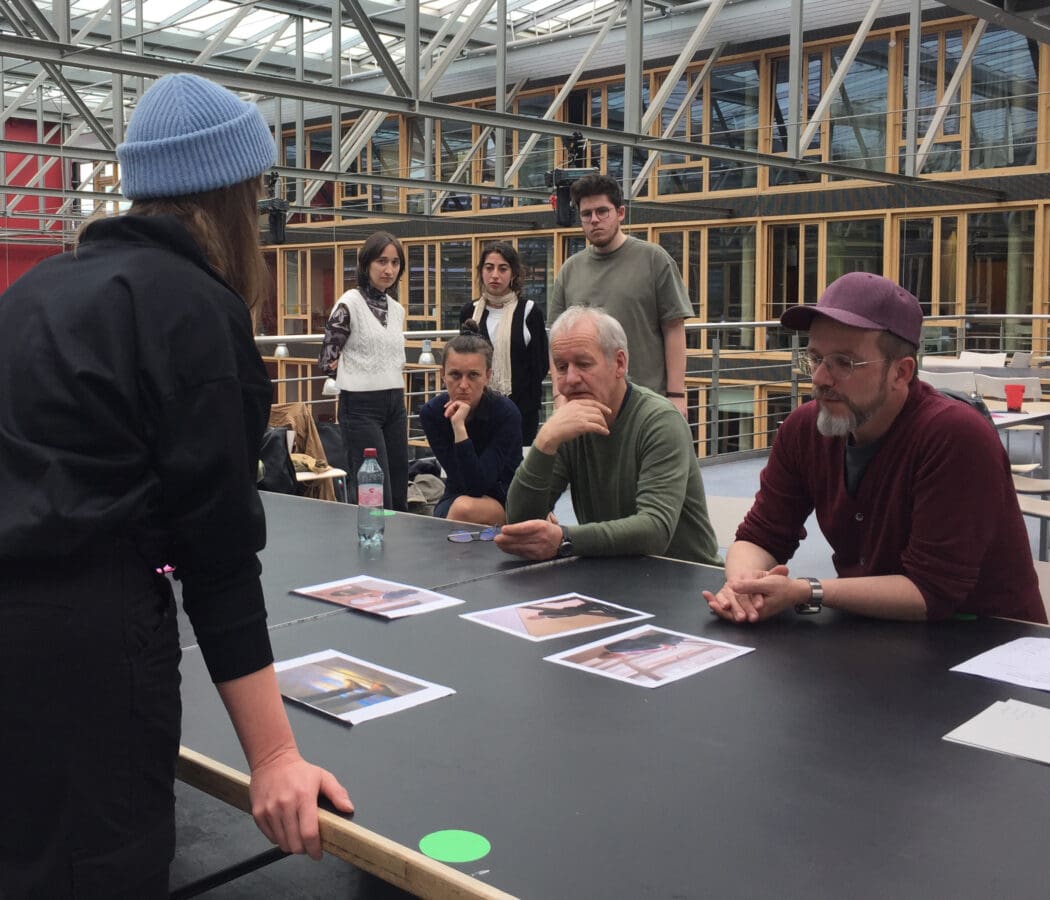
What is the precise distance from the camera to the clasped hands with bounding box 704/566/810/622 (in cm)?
188

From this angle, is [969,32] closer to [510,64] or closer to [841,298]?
[510,64]

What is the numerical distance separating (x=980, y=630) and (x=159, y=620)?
1.31 metres

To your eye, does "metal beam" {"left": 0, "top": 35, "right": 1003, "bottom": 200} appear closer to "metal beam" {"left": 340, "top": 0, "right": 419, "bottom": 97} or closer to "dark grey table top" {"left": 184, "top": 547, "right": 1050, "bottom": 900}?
"metal beam" {"left": 340, "top": 0, "right": 419, "bottom": 97}

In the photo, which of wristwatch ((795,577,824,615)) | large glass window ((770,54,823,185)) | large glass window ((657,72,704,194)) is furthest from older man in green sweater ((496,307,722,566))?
large glass window ((657,72,704,194))

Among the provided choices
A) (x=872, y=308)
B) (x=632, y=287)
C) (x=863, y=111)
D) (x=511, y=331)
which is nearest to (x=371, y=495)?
(x=872, y=308)

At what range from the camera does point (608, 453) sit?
275 centimetres

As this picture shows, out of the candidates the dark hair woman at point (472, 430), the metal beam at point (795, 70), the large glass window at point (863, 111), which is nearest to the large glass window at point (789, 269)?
the large glass window at point (863, 111)

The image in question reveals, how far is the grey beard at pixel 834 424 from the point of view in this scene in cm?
208

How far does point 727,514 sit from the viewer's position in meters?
3.50

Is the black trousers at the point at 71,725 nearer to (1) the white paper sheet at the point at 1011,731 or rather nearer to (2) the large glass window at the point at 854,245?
(1) the white paper sheet at the point at 1011,731

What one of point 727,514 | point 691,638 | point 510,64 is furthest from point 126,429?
point 510,64

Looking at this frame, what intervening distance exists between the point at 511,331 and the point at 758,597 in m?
3.14

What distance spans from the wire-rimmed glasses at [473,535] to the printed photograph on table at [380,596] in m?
0.41

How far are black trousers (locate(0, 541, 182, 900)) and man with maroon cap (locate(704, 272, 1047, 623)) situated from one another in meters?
1.07
